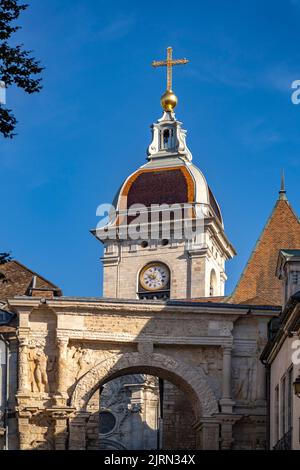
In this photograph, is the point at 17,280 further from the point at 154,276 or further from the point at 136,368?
the point at 154,276

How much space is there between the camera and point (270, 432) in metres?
40.0

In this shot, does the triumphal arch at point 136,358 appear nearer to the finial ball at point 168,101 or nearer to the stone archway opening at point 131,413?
the stone archway opening at point 131,413

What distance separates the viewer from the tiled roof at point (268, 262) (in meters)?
48.0

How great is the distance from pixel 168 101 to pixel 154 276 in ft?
33.5

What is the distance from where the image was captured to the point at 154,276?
7950 cm

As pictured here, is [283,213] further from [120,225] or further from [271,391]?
[120,225]

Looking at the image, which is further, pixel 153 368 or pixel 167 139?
pixel 167 139

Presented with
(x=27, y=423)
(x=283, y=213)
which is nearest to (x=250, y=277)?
(x=283, y=213)

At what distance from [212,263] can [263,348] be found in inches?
1499

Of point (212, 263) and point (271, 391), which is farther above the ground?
point (212, 263)

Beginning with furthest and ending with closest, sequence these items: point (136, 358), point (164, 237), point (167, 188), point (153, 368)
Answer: point (167, 188) → point (164, 237) → point (153, 368) → point (136, 358)

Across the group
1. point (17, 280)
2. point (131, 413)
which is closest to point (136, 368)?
point (17, 280)

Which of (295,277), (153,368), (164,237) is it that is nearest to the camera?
(295,277)
